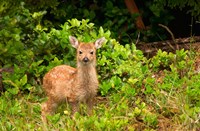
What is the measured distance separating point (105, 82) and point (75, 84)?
974 millimetres

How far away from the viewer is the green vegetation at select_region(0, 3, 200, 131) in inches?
335

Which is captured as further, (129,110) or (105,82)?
(105,82)

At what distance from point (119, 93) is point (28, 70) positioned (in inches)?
57.6

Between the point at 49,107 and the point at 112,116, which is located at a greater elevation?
the point at 49,107

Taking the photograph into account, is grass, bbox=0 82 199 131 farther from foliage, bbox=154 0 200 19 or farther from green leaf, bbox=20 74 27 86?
foliage, bbox=154 0 200 19

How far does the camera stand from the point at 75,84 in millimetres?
9023

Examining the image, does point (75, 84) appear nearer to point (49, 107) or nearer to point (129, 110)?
point (49, 107)

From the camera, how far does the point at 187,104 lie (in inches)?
345

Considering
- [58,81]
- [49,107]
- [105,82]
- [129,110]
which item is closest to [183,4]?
[105,82]

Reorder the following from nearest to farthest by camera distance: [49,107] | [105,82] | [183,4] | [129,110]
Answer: [129,110]
[49,107]
[105,82]
[183,4]

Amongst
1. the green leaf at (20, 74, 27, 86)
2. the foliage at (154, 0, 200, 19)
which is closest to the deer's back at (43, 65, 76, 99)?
the green leaf at (20, 74, 27, 86)

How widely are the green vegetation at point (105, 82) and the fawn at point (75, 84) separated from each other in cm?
16

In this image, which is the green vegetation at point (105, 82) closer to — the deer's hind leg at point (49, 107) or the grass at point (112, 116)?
the grass at point (112, 116)

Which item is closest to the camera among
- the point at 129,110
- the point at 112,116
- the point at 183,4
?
the point at 112,116
